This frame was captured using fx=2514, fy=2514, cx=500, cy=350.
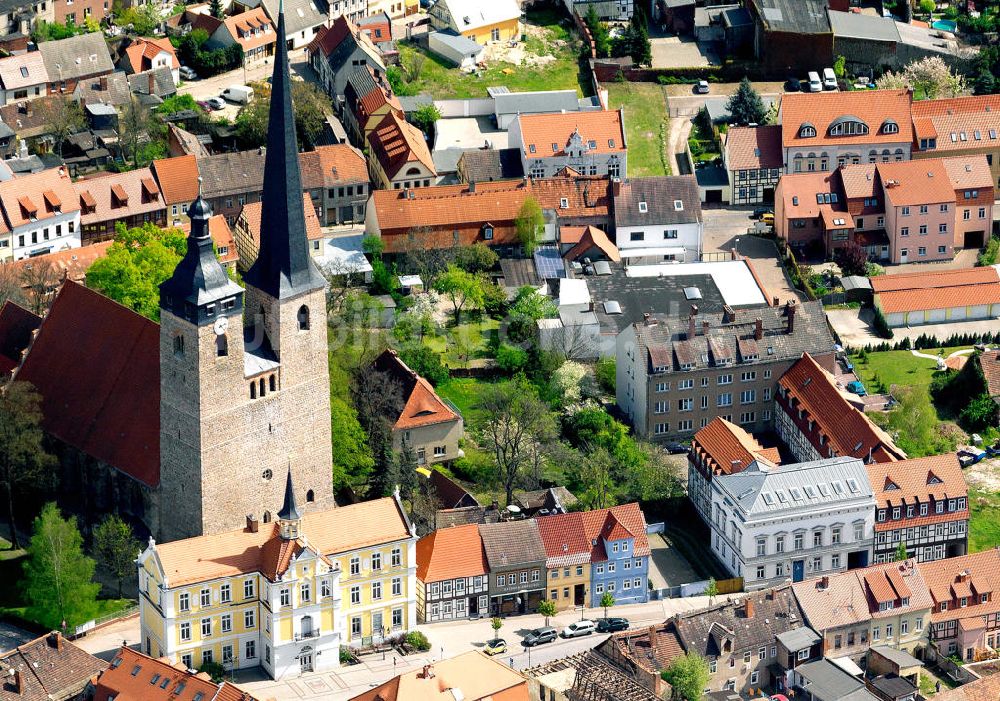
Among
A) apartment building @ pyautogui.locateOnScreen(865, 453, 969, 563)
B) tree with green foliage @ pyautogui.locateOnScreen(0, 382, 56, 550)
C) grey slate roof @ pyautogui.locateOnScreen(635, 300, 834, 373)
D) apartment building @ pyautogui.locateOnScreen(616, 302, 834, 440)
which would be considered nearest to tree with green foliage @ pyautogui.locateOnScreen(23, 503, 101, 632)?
tree with green foliage @ pyautogui.locateOnScreen(0, 382, 56, 550)

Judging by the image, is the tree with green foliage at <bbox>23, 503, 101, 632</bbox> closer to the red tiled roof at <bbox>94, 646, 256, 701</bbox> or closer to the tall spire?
the red tiled roof at <bbox>94, 646, 256, 701</bbox>

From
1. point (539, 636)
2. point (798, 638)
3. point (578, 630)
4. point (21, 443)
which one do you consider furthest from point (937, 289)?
point (21, 443)

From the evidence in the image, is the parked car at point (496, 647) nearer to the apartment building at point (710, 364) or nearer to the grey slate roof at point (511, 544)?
the grey slate roof at point (511, 544)

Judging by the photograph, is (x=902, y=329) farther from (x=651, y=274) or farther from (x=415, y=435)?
(x=415, y=435)

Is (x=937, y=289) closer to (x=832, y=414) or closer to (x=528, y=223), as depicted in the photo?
(x=832, y=414)

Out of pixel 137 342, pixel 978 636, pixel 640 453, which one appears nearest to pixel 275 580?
pixel 137 342
